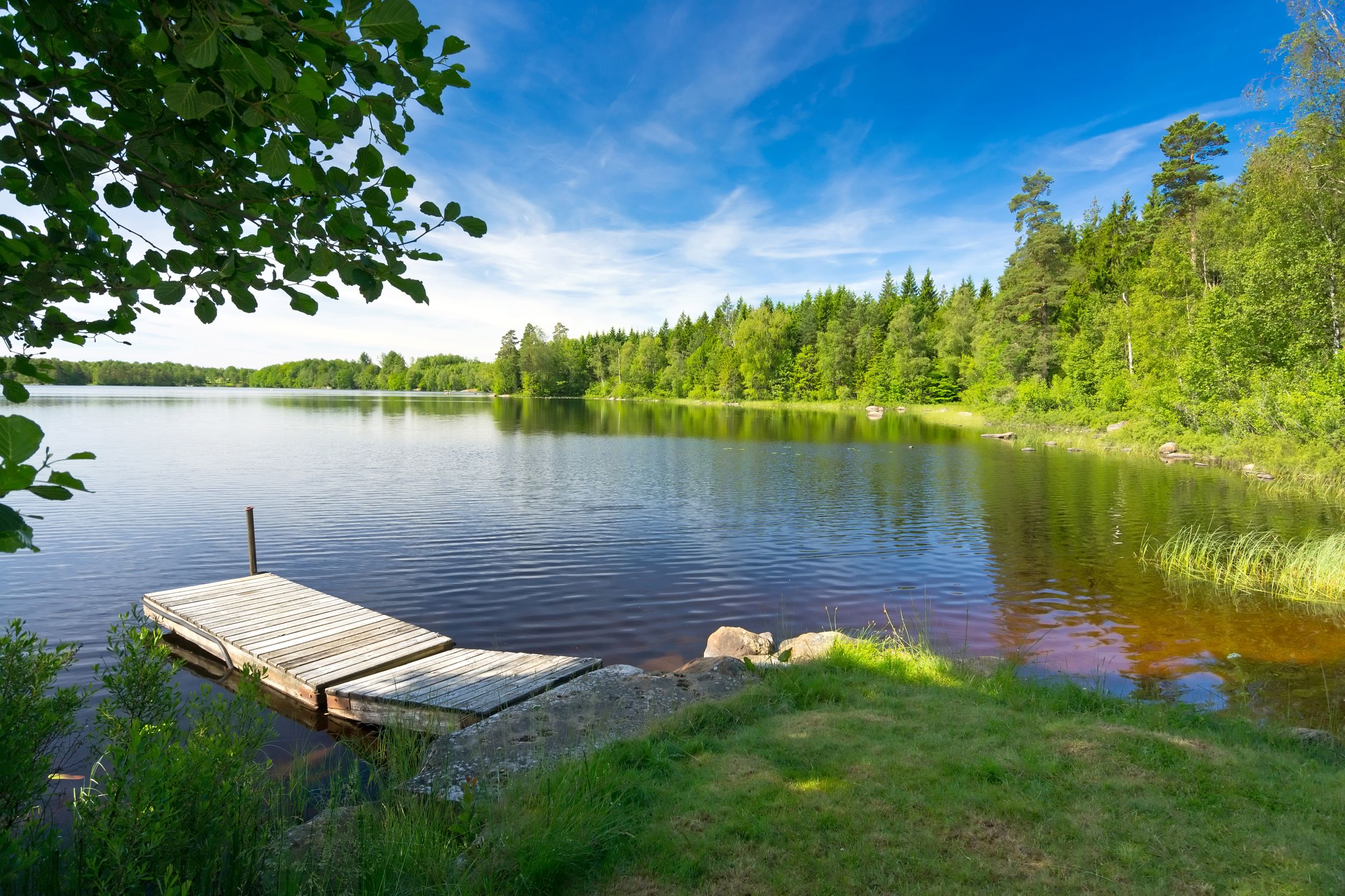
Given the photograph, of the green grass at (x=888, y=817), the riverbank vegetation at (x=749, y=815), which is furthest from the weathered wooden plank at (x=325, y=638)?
the green grass at (x=888, y=817)

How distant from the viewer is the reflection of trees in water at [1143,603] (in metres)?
10.6

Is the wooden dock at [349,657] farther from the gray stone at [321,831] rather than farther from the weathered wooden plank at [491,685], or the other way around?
the gray stone at [321,831]

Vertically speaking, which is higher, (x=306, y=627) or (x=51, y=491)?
(x=51, y=491)

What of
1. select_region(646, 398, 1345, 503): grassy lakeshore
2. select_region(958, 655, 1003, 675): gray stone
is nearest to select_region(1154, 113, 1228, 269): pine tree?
select_region(646, 398, 1345, 503): grassy lakeshore

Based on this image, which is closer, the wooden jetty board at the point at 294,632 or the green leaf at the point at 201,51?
the green leaf at the point at 201,51

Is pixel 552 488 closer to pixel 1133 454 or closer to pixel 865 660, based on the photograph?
pixel 865 660

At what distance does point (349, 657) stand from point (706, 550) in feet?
33.8

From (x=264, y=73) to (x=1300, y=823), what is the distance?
25.1 feet

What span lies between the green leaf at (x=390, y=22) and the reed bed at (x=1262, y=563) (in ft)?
61.2

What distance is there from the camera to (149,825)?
323 centimetres

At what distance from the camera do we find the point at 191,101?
2215mm

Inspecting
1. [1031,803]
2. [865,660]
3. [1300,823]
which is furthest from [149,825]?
[865,660]

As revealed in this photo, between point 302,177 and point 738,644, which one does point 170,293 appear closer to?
point 302,177

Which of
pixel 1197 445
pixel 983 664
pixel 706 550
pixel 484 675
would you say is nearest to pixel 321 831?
pixel 484 675
